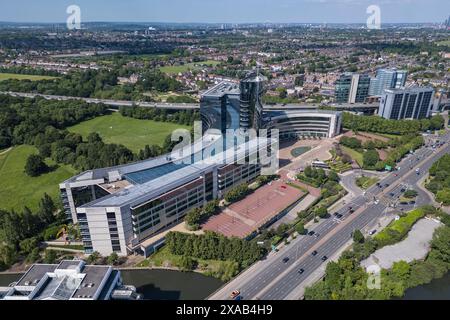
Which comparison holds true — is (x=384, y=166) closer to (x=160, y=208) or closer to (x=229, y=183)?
(x=229, y=183)

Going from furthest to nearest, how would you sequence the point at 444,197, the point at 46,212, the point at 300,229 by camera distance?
the point at 444,197 → the point at 46,212 → the point at 300,229

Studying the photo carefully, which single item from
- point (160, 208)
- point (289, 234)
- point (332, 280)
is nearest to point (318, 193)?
point (289, 234)

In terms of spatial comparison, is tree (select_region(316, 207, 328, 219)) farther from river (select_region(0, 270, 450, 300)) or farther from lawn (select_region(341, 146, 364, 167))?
lawn (select_region(341, 146, 364, 167))

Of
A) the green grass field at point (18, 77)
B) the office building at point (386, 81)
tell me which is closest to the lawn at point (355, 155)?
the office building at point (386, 81)

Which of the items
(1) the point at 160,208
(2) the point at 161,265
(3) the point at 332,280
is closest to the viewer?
(3) the point at 332,280

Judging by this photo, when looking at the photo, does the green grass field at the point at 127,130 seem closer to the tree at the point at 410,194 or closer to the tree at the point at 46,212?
the tree at the point at 46,212

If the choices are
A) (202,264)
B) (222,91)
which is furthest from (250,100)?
(202,264)

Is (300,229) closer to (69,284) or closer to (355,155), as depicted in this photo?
(69,284)
